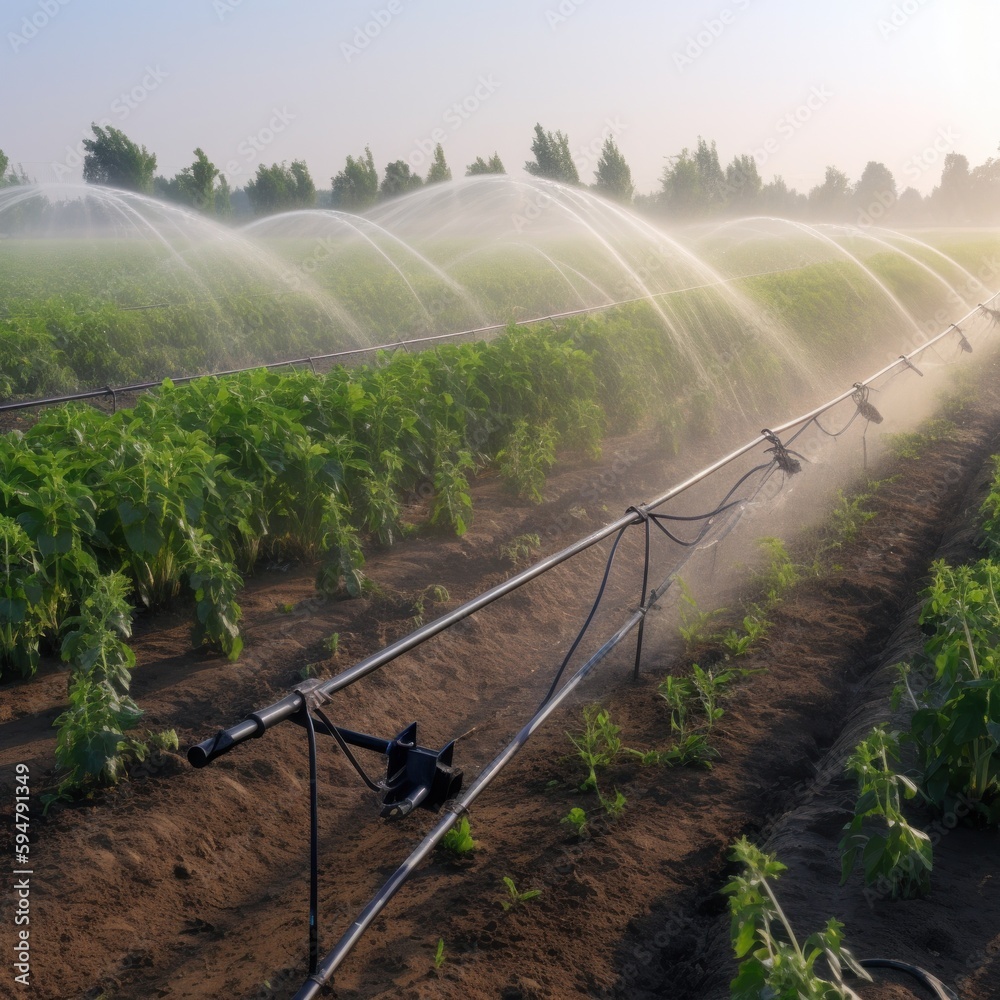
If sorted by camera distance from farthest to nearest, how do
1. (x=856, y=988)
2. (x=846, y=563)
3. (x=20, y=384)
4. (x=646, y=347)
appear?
A: (x=20, y=384) → (x=646, y=347) → (x=846, y=563) → (x=856, y=988)

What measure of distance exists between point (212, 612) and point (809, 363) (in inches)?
453

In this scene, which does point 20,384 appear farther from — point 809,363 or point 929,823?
point 929,823

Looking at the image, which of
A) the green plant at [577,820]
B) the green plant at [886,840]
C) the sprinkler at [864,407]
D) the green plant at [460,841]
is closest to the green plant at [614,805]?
the green plant at [577,820]

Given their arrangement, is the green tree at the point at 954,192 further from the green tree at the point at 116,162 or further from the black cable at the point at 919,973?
the black cable at the point at 919,973

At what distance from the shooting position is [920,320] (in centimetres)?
1944

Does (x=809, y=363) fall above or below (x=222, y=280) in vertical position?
below

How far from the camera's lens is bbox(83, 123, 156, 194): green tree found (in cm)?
3756

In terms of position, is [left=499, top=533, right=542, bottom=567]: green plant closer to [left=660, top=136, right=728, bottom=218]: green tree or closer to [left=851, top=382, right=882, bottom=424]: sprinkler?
[left=851, top=382, right=882, bottom=424]: sprinkler

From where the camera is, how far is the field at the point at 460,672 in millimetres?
2549

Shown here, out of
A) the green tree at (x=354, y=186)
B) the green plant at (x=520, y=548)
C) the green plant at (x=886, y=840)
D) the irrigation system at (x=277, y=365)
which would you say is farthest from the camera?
the green tree at (x=354, y=186)

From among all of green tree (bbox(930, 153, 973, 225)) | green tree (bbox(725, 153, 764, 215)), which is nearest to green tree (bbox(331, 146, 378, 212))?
green tree (bbox(725, 153, 764, 215))

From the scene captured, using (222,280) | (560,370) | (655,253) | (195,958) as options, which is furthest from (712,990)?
(222,280)

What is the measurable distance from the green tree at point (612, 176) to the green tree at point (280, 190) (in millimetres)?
15577

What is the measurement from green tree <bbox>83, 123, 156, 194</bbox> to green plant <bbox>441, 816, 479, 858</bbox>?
4127 centimetres
